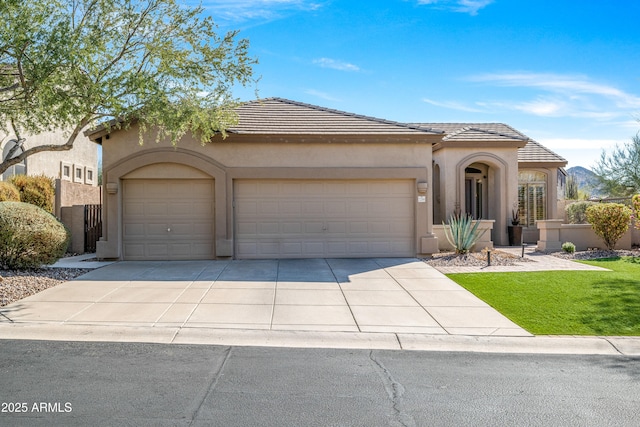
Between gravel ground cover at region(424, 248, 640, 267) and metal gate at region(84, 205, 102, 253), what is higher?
metal gate at region(84, 205, 102, 253)

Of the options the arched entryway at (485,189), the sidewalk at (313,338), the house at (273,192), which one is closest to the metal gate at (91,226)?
the house at (273,192)

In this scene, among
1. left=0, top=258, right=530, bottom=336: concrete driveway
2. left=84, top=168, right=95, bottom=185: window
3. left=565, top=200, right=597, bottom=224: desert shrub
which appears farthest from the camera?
left=84, top=168, right=95, bottom=185: window

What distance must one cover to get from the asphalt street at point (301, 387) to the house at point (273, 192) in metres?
7.56

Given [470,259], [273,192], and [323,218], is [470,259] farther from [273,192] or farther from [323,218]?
[273,192]

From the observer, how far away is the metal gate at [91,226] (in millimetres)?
15656

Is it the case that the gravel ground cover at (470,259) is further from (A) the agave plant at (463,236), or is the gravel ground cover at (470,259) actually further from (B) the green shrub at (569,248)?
(B) the green shrub at (569,248)

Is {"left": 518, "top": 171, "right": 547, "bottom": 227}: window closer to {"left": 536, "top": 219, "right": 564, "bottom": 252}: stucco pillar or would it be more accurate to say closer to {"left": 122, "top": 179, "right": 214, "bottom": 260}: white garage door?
{"left": 536, "top": 219, "right": 564, "bottom": 252}: stucco pillar

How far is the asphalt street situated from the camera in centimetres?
434

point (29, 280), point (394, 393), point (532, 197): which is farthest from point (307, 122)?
point (394, 393)

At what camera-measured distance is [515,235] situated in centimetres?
1823

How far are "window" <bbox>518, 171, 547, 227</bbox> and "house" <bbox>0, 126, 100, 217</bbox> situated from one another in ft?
54.8

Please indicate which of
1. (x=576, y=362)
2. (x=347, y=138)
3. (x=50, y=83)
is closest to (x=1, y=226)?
(x=50, y=83)

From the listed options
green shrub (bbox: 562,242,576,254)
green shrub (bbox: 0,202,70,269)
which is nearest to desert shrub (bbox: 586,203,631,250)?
green shrub (bbox: 562,242,576,254)

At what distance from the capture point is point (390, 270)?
40.3ft
